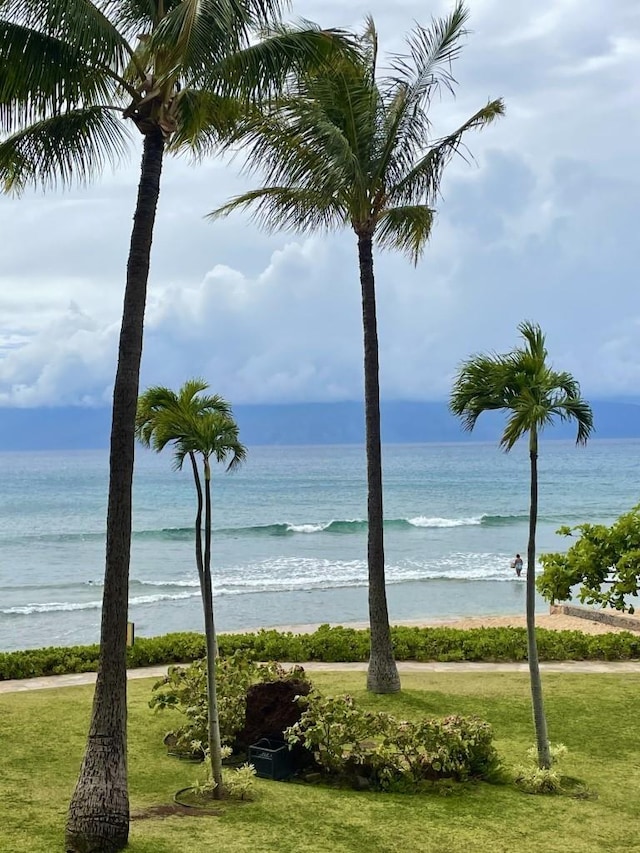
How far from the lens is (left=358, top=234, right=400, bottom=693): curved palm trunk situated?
12547 millimetres

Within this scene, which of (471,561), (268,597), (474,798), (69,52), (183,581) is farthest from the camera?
(471,561)

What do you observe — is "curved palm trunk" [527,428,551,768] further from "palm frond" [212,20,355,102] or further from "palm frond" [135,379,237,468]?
"palm frond" [212,20,355,102]

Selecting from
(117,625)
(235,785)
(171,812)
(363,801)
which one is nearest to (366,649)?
(363,801)

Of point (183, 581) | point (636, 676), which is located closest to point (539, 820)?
point (636, 676)

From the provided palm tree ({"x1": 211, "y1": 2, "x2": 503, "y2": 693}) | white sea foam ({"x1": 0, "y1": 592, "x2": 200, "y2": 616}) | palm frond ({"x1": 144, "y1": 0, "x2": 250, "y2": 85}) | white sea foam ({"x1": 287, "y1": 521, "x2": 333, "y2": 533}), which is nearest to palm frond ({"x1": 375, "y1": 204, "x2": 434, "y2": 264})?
palm tree ({"x1": 211, "y1": 2, "x2": 503, "y2": 693})

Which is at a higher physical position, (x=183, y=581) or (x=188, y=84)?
(x=188, y=84)

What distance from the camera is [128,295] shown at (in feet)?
24.1

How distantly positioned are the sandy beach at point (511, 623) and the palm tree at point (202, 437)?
1312 centimetres

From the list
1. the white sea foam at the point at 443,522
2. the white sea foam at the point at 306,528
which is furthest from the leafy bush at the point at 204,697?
the white sea foam at the point at 443,522

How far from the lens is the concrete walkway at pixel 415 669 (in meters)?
13.9

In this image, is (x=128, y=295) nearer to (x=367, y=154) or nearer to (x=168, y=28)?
(x=168, y=28)

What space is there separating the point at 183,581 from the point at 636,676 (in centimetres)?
2719

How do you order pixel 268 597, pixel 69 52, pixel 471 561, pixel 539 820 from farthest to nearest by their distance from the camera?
pixel 471 561, pixel 268 597, pixel 539 820, pixel 69 52

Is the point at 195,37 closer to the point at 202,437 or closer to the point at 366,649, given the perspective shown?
the point at 202,437
